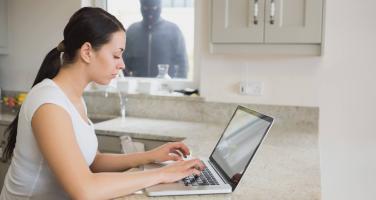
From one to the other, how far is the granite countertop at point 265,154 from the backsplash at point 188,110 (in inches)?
3.4

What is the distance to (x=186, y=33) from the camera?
2.88 m

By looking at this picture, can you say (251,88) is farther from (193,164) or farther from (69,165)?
(69,165)

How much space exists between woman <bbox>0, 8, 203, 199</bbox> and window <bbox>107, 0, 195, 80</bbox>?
1565mm

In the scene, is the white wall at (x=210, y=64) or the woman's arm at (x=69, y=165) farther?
the white wall at (x=210, y=64)

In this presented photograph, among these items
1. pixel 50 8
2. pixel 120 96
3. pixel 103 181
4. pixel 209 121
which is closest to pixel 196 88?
pixel 209 121

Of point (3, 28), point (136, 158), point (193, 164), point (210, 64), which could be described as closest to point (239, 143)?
point (193, 164)

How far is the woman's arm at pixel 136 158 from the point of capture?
1.43m

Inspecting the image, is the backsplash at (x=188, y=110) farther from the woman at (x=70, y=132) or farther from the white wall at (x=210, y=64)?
the woman at (x=70, y=132)

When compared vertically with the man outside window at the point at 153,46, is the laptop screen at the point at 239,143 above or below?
below

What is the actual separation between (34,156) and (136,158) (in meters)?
0.37

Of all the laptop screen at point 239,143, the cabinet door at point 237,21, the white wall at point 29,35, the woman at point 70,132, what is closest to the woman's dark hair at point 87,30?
the woman at point 70,132

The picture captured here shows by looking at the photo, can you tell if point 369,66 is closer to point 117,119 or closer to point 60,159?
point 117,119

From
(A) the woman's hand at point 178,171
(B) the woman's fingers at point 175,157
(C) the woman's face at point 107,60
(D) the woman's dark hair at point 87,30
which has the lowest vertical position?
(B) the woman's fingers at point 175,157

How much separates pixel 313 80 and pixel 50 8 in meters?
2.06
